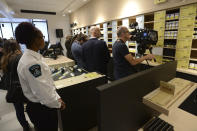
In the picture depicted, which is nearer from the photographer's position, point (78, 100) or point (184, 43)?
point (78, 100)

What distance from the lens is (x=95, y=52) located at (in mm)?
2188

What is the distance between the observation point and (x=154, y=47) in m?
2.83

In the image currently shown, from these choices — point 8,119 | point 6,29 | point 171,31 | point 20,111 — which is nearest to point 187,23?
point 171,31

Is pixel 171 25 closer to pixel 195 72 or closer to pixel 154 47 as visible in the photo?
pixel 154 47

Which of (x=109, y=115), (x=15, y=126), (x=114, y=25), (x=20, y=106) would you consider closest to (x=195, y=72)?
(x=109, y=115)

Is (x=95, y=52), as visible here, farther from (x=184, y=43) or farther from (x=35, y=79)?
(x=184, y=43)

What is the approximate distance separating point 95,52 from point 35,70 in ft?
4.45

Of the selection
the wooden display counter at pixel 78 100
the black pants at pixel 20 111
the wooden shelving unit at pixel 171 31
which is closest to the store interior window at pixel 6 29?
the black pants at pixel 20 111

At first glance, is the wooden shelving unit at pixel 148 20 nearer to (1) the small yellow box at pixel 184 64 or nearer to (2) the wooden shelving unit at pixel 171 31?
(2) the wooden shelving unit at pixel 171 31

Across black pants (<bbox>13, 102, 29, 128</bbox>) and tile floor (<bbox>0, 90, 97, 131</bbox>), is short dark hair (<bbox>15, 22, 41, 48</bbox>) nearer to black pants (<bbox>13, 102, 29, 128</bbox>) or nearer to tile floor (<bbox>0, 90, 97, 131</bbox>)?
black pants (<bbox>13, 102, 29, 128</bbox>)

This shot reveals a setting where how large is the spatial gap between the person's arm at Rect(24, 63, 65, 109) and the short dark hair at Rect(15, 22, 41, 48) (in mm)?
227

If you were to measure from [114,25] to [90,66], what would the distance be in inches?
87.8

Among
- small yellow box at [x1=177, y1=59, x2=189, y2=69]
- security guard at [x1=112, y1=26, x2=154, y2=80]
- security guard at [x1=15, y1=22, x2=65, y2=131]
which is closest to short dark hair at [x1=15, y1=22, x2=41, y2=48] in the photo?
security guard at [x1=15, y1=22, x2=65, y2=131]

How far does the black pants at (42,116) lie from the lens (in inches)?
44.1
